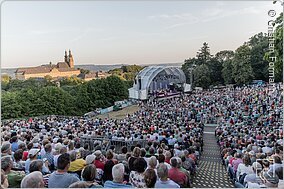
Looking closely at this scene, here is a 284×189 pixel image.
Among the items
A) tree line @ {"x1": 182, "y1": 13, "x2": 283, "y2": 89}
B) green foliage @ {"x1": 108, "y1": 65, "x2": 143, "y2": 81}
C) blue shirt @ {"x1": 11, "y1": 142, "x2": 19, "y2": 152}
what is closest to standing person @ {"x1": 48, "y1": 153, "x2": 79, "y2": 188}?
blue shirt @ {"x1": 11, "y1": 142, "x2": 19, "y2": 152}

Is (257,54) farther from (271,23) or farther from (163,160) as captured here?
(163,160)

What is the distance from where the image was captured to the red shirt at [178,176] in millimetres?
3980

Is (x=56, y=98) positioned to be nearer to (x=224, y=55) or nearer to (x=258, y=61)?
(x=258, y=61)

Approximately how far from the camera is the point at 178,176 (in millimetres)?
3996

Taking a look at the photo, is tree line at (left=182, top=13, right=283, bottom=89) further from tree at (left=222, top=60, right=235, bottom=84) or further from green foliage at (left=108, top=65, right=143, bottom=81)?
green foliage at (left=108, top=65, right=143, bottom=81)

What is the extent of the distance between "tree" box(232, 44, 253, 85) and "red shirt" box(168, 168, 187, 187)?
112 ft

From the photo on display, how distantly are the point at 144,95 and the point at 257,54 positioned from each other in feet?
47.1

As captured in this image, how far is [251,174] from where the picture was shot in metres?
4.13

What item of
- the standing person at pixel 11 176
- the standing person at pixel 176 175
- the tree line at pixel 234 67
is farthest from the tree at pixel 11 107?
the standing person at pixel 176 175

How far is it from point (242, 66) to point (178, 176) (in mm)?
34483

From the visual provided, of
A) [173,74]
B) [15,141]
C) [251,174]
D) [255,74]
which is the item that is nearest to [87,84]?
[173,74]

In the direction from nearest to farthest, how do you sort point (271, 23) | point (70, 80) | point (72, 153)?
point (72, 153) → point (271, 23) → point (70, 80)

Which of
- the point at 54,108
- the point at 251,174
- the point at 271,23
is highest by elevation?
the point at 271,23

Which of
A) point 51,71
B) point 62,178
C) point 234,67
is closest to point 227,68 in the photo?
point 234,67
